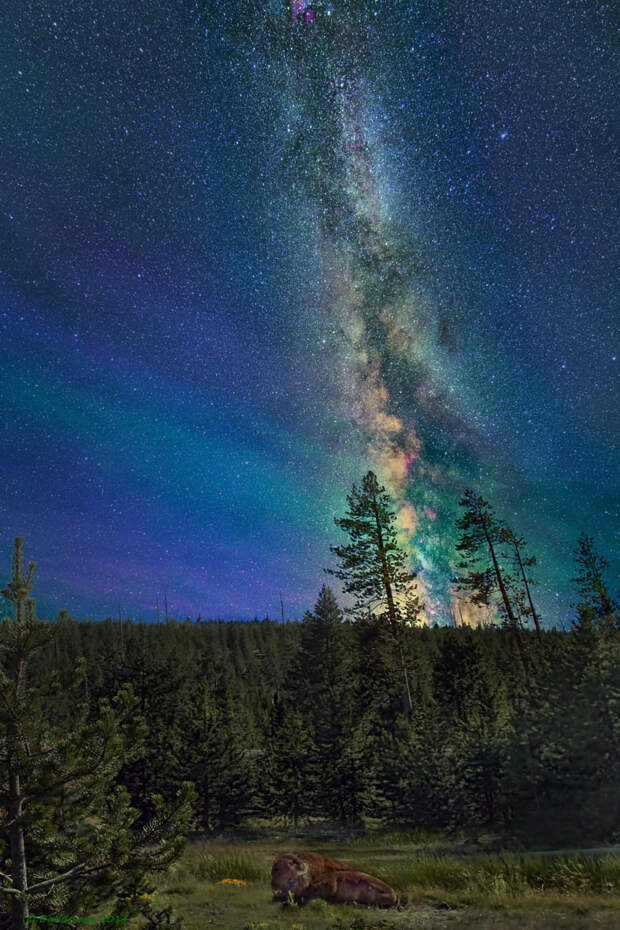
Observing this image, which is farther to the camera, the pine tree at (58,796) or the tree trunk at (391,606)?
the tree trunk at (391,606)

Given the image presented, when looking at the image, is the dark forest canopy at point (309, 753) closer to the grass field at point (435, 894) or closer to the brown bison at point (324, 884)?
the grass field at point (435, 894)

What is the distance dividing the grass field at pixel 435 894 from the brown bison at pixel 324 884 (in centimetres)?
39

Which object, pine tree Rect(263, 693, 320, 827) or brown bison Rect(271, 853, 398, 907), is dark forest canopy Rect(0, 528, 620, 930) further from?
brown bison Rect(271, 853, 398, 907)

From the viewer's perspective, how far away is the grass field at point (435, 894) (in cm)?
984

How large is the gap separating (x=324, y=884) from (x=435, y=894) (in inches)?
101

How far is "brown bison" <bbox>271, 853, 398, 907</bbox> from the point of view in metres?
11.9

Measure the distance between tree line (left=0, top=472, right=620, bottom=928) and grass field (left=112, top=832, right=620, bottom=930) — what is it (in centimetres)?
216

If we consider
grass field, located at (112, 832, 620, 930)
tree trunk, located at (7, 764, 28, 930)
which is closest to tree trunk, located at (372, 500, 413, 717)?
grass field, located at (112, 832, 620, 930)

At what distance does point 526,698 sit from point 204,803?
1734cm

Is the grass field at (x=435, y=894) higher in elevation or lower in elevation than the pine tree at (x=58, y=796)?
lower

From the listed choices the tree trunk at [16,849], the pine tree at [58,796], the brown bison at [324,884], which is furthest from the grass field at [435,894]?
the tree trunk at [16,849]

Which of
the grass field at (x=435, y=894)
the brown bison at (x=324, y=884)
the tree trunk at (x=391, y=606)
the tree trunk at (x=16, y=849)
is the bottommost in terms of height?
the grass field at (x=435, y=894)

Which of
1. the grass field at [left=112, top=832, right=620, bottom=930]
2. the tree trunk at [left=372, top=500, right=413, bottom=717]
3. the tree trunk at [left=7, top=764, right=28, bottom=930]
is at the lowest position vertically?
the grass field at [left=112, top=832, right=620, bottom=930]

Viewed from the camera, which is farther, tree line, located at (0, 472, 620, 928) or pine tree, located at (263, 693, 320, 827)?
pine tree, located at (263, 693, 320, 827)
